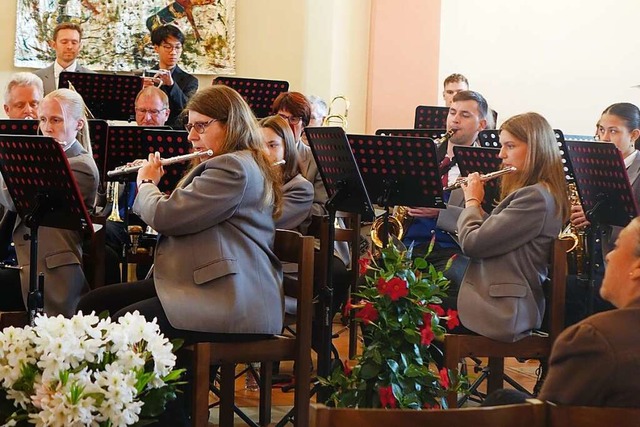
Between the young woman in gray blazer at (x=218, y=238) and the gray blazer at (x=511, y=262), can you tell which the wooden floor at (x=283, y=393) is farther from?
the young woman in gray blazer at (x=218, y=238)

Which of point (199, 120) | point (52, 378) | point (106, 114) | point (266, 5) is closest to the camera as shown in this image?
point (52, 378)

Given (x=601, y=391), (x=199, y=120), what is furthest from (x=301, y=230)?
(x=601, y=391)

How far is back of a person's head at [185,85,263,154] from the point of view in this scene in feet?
11.3

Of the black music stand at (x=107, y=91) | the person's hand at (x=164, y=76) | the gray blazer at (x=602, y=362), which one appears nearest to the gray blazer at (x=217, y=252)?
the gray blazer at (x=602, y=362)

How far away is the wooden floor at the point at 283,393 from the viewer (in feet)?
13.9

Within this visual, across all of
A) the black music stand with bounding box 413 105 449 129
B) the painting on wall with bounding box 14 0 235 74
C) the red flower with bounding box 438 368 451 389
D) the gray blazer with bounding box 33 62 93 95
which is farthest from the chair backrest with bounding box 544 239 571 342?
the painting on wall with bounding box 14 0 235 74

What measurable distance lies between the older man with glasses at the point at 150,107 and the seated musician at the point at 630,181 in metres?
2.50

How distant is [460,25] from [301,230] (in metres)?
4.47

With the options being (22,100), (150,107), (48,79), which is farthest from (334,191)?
(48,79)

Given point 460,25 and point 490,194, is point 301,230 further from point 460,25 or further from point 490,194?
point 460,25

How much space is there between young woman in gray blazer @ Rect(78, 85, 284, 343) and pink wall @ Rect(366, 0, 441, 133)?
175 inches

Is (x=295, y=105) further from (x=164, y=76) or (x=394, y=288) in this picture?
(x=394, y=288)

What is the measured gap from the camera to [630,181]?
4.65 metres

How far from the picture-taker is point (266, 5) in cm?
852
